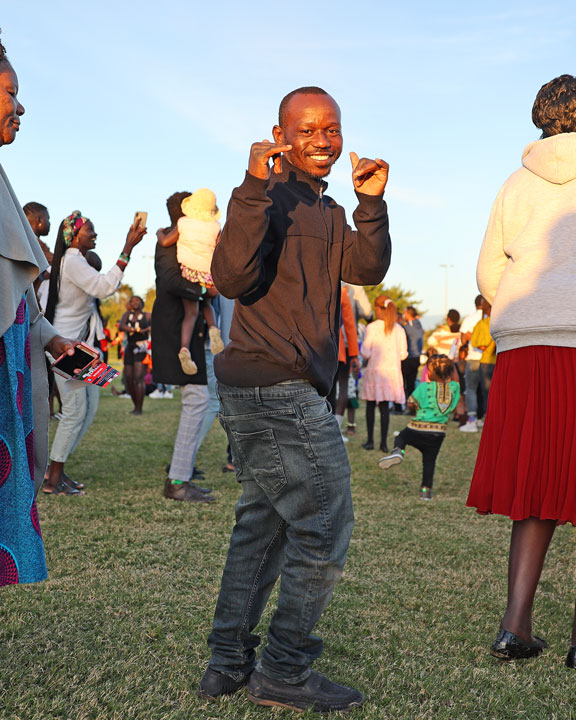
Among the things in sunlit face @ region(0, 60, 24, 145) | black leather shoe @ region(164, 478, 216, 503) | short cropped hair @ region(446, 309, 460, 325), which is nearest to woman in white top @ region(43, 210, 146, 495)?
black leather shoe @ region(164, 478, 216, 503)

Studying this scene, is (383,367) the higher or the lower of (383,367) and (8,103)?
the lower

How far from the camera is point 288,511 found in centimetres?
230

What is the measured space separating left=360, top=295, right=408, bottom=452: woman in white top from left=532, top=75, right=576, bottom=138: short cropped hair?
5838 mm

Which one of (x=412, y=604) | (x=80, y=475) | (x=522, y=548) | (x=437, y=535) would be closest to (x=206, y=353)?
(x=80, y=475)

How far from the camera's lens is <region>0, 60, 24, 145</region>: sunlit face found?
2.29m

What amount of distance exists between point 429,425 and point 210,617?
11.3ft

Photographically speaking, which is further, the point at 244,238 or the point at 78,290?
the point at 78,290

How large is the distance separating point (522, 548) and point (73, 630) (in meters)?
1.85

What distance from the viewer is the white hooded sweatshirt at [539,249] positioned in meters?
2.89

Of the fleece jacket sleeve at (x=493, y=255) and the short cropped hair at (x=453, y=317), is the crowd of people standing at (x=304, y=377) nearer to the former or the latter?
the fleece jacket sleeve at (x=493, y=255)

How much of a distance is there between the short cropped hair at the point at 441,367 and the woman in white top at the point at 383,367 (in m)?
2.28

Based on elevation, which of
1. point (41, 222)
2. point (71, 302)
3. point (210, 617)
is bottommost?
point (210, 617)

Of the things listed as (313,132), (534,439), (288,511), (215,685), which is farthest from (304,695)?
(313,132)

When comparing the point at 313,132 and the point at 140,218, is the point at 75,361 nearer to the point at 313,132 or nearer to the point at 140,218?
the point at 313,132
